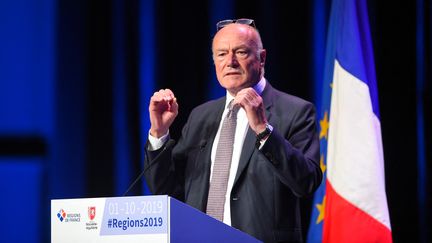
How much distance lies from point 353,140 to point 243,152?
1141 millimetres

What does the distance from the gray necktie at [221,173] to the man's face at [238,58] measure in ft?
0.39

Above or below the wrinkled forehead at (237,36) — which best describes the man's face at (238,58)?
below

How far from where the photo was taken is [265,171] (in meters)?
2.41

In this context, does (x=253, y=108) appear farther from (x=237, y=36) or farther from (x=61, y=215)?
(x=61, y=215)

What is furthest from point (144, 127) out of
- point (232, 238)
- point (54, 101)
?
point (232, 238)

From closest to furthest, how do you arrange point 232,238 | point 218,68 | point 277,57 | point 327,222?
point 232,238 < point 218,68 < point 327,222 < point 277,57

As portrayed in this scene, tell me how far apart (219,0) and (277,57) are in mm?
524

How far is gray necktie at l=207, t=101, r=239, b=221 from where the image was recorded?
242 centimetres

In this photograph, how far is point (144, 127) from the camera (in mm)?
4090

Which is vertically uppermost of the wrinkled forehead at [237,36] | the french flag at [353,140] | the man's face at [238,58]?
the wrinkled forehead at [237,36]

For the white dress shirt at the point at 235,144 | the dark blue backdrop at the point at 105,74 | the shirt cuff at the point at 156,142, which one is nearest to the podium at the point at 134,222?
the white dress shirt at the point at 235,144

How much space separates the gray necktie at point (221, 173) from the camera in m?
2.42

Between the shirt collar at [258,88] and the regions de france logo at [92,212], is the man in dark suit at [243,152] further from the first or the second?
the regions de france logo at [92,212]

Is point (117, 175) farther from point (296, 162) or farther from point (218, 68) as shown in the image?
point (296, 162)
